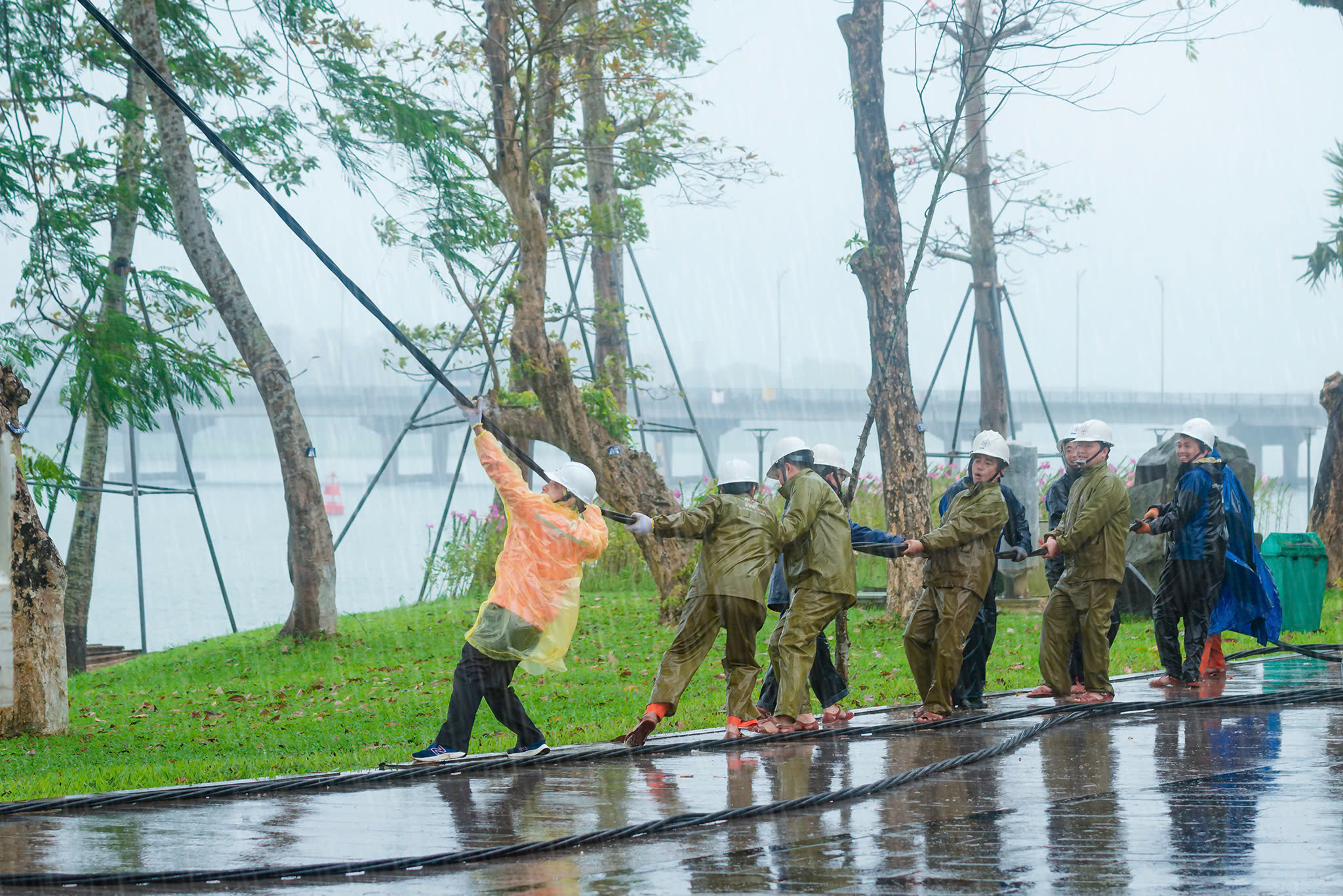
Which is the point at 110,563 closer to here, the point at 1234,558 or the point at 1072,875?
the point at 1234,558

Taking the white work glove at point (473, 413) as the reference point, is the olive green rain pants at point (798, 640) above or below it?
below

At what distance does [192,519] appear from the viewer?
359ft

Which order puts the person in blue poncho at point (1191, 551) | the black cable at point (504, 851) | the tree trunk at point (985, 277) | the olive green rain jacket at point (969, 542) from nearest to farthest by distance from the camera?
the black cable at point (504, 851) → the olive green rain jacket at point (969, 542) → the person in blue poncho at point (1191, 551) → the tree trunk at point (985, 277)

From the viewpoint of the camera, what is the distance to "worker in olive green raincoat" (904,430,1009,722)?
337 inches

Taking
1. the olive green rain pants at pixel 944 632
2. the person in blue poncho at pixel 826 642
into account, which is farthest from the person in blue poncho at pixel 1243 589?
the person in blue poncho at pixel 826 642

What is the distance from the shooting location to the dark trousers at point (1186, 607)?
9.99 metres

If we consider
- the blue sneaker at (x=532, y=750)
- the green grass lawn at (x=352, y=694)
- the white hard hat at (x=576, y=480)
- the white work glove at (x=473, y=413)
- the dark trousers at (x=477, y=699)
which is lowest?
the green grass lawn at (x=352, y=694)

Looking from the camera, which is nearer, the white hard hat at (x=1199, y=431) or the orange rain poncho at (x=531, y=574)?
the orange rain poncho at (x=531, y=574)

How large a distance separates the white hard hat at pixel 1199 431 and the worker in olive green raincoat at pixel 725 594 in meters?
3.53

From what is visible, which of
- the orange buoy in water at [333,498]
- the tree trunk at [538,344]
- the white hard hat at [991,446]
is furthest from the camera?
the orange buoy in water at [333,498]

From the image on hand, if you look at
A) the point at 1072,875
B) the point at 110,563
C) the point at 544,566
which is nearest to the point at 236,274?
the point at 544,566

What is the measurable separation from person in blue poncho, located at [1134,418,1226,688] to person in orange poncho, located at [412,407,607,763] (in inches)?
167

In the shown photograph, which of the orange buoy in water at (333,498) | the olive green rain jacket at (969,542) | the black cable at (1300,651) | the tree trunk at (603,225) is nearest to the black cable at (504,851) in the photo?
the olive green rain jacket at (969,542)

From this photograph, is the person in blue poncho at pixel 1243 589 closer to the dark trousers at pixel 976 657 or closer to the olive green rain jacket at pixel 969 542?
the dark trousers at pixel 976 657
